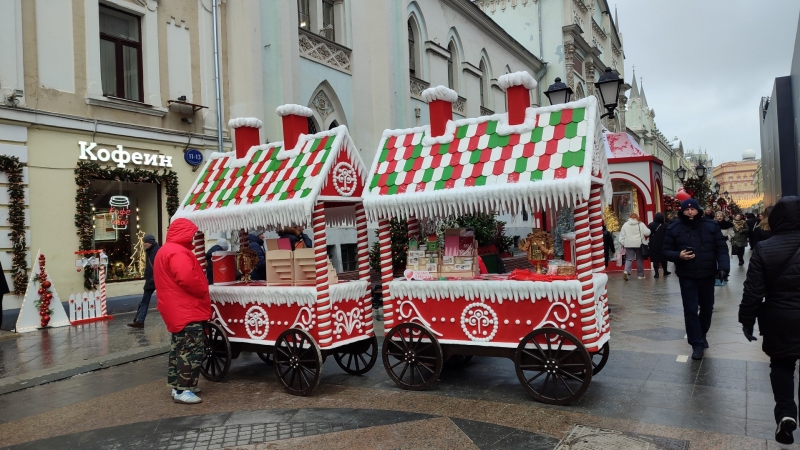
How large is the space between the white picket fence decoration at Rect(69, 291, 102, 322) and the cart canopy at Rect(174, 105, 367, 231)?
17.9ft

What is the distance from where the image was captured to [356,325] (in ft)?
20.5

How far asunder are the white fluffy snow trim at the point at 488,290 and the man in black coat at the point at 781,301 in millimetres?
1338

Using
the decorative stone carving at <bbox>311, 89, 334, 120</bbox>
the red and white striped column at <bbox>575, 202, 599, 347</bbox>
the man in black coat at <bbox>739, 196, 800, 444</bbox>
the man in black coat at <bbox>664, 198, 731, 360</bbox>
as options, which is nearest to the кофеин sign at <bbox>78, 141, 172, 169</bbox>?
the decorative stone carving at <bbox>311, 89, 334, 120</bbox>

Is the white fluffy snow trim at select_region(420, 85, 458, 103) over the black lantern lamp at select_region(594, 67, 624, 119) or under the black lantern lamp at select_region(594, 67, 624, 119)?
under

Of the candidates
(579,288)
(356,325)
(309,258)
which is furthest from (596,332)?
(309,258)

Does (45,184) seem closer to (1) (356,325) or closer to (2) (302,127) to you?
(2) (302,127)

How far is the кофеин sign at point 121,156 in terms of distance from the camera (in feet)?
39.3

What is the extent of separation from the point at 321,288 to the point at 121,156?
877cm

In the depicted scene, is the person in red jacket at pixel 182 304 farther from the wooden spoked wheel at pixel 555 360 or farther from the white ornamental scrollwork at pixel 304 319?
the wooden spoked wheel at pixel 555 360

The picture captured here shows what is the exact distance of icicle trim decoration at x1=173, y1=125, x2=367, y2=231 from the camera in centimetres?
579

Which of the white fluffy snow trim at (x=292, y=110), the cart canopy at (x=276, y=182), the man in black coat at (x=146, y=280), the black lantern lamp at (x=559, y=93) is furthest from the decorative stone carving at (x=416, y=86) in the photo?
the white fluffy snow trim at (x=292, y=110)

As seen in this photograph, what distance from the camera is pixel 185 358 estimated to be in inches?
230

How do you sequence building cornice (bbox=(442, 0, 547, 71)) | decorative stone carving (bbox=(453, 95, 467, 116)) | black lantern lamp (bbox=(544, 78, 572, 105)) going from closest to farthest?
1. black lantern lamp (bbox=(544, 78, 572, 105))
2. decorative stone carving (bbox=(453, 95, 467, 116))
3. building cornice (bbox=(442, 0, 547, 71))

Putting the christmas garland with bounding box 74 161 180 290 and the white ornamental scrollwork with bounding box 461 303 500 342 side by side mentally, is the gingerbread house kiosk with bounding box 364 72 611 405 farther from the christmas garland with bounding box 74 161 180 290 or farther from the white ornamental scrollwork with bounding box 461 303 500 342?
the christmas garland with bounding box 74 161 180 290
